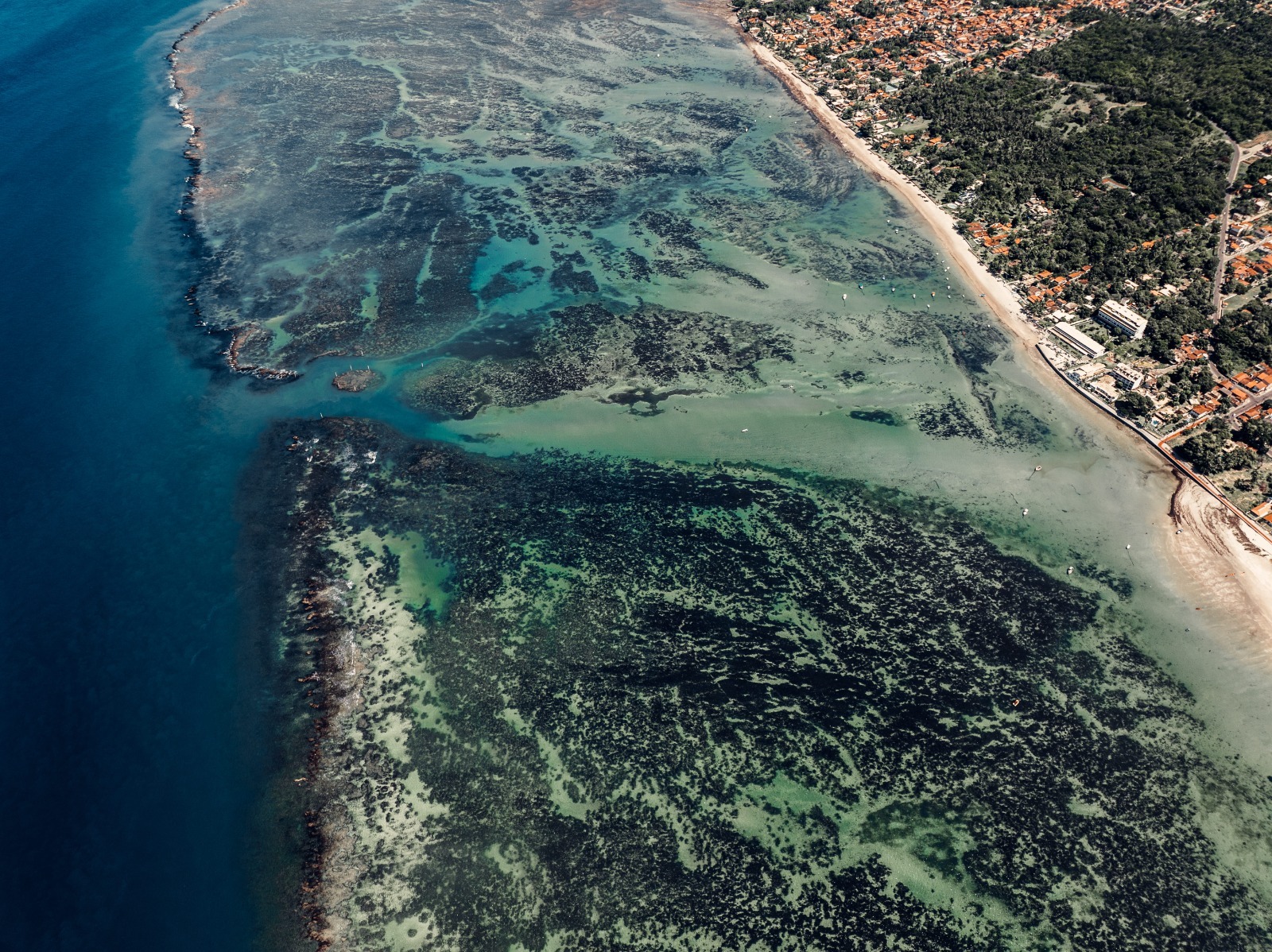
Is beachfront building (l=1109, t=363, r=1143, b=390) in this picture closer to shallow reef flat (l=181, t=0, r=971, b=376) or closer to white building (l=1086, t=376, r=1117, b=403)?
white building (l=1086, t=376, r=1117, b=403)

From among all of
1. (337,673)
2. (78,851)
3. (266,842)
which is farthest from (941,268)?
(78,851)

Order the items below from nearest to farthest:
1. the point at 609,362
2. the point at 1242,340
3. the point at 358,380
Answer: the point at 1242,340
the point at 358,380
the point at 609,362

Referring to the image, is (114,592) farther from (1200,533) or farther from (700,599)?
(1200,533)

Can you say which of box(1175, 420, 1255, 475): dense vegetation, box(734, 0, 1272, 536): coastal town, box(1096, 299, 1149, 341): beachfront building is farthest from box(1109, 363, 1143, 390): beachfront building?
box(1175, 420, 1255, 475): dense vegetation

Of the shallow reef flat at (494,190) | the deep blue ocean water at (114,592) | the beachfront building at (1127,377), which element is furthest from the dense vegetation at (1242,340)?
the deep blue ocean water at (114,592)

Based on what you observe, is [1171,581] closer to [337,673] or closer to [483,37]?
[337,673]

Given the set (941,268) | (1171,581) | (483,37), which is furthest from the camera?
(483,37)

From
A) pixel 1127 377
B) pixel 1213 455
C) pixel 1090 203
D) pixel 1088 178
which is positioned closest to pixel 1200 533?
pixel 1213 455
